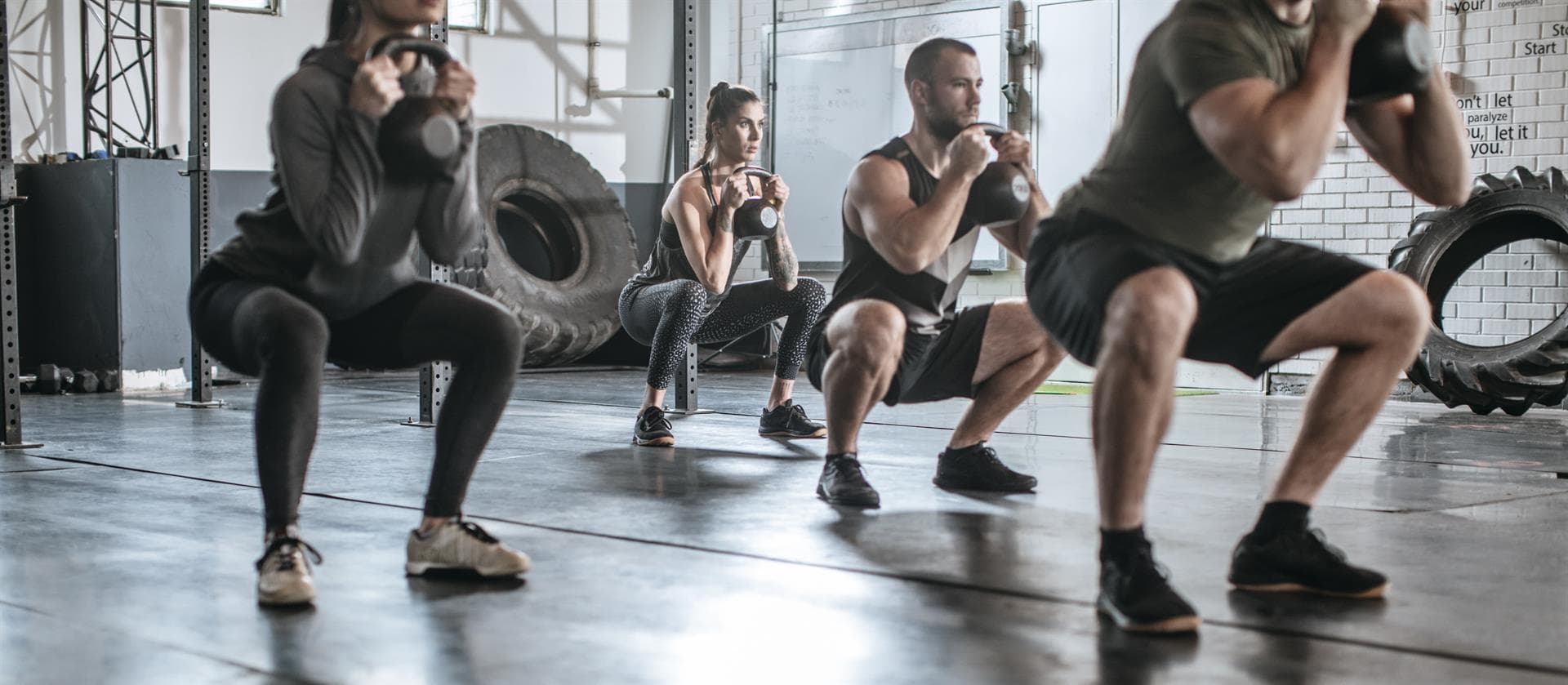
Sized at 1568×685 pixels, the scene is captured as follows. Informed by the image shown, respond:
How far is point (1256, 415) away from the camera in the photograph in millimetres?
6160

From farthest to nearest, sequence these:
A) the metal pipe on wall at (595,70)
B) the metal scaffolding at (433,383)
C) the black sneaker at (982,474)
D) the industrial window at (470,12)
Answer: the metal pipe on wall at (595,70) < the industrial window at (470,12) < the metal scaffolding at (433,383) < the black sneaker at (982,474)

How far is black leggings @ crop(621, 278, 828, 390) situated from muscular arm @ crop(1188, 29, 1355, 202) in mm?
3124

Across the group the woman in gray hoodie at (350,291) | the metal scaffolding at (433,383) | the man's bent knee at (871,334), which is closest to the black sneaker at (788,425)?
the metal scaffolding at (433,383)

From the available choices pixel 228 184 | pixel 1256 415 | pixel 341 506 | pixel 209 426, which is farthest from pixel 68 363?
pixel 1256 415

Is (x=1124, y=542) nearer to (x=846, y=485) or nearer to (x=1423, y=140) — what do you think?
(x=1423, y=140)

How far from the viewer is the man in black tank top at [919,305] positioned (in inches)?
130

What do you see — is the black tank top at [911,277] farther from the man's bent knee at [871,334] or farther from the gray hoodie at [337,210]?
the gray hoodie at [337,210]

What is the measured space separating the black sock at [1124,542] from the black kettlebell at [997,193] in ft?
3.80

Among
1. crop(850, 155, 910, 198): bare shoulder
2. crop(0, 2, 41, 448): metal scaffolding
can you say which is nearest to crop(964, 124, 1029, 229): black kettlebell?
crop(850, 155, 910, 198): bare shoulder

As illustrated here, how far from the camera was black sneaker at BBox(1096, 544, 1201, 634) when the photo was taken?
2143mm

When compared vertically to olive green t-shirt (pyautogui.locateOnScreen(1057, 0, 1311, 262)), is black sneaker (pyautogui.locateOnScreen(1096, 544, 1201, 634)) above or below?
below

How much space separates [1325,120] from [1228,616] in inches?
28.9

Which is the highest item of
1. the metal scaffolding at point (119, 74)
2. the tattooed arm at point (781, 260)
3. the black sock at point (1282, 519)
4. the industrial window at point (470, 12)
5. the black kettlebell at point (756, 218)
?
the industrial window at point (470, 12)

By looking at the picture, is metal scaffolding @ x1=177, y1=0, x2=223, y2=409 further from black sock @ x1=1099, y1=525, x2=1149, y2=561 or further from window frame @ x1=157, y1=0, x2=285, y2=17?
black sock @ x1=1099, y1=525, x2=1149, y2=561
